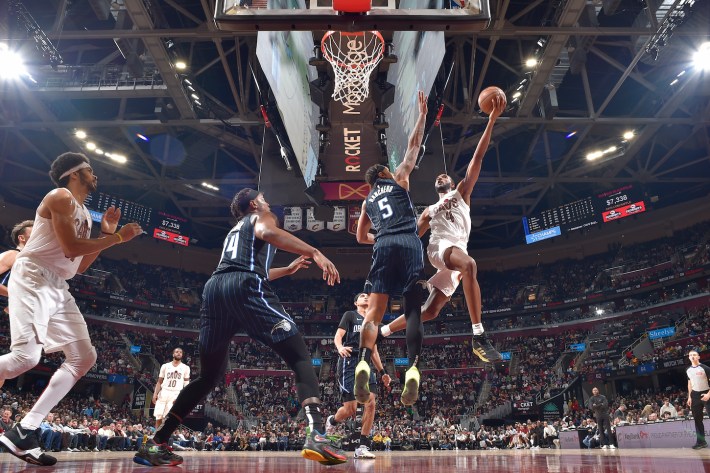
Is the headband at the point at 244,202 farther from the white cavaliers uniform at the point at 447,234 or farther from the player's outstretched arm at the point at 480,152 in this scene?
the player's outstretched arm at the point at 480,152

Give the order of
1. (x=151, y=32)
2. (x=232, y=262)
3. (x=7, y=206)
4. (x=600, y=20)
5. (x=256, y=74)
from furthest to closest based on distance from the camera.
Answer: (x=7, y=206) < (x=600, y=20) < (x=256, y=74) < (x=151, y=32) < (x=232, y=262)

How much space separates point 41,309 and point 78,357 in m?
0.54

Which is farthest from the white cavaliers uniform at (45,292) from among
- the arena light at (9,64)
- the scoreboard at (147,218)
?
the scoreboard at (147,218)

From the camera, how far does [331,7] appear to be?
4.76m

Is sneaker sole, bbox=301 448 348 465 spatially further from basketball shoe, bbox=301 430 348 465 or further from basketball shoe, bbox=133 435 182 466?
basketball shoe, bbox=133 435 182 466

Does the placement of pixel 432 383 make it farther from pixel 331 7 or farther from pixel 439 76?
pixel 331 7

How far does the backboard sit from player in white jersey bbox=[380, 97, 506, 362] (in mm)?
857

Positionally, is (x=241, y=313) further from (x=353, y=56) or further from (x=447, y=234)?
(x=353, y=56)

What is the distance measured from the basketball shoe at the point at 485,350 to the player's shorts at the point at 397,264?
811 mm

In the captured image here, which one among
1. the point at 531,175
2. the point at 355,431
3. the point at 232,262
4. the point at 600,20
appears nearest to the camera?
the point at 232,262

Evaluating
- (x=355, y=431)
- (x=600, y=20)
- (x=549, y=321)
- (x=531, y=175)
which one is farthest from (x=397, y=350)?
(x=600, y=20)

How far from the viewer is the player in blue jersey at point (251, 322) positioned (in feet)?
11.3

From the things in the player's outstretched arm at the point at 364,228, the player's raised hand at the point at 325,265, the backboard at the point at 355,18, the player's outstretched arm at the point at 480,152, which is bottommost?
the player's raised hand at the point at 325,265

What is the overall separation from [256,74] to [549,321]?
967 inches
